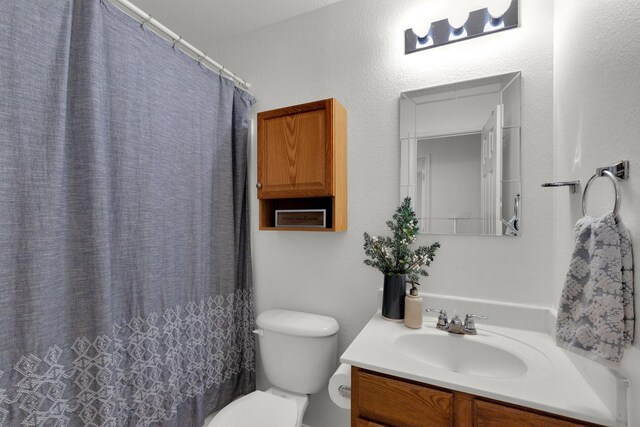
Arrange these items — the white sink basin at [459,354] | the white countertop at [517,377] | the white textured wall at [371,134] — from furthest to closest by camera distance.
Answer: the white textured wall at [371,134] < the white sink basin at [459,354] < the white countertop at [517,377]

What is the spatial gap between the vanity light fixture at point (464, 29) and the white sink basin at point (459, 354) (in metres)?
1.27

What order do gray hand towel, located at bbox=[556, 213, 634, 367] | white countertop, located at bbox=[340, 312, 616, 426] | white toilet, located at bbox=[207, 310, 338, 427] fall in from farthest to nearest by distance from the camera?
white toilet, located at bbox=[207, 310, 338, 427], white countertop, located at bbox=[340, 312, 616, 426], gray hand towel, located at bbox=[556, 213, 634, 367]

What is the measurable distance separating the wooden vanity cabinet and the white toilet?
1.43 ft

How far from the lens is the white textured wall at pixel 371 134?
1.20 meters

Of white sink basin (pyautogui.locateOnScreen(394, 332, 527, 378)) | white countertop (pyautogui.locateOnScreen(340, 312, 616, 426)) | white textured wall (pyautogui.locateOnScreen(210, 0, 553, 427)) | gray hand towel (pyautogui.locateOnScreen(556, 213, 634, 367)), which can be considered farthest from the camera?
white textured wall (pyautogui.locateOnScreen(210, 0, 553, 427))

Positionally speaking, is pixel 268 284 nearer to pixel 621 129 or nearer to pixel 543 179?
pixel 543 179

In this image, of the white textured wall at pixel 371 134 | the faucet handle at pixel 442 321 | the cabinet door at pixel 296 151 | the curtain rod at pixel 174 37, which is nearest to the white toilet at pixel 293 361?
the white textured wall at pixel 371 134

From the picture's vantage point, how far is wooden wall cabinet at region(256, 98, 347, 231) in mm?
1380

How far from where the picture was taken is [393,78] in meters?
1.43

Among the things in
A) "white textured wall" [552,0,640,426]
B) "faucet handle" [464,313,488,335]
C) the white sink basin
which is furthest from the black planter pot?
"white textured wall" [552,0,640,426]

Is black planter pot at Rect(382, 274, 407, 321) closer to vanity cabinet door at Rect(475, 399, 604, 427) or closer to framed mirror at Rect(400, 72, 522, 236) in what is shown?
framed mirror at Rect(400, 72, 522, 236)

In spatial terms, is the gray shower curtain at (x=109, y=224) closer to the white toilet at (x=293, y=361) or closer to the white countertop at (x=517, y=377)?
the white toilet at (x=293, y=361)

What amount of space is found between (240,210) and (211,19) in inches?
44.3

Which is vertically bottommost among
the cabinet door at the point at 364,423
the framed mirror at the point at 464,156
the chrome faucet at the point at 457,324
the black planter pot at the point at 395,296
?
the cabinet door at the point at 364,423
